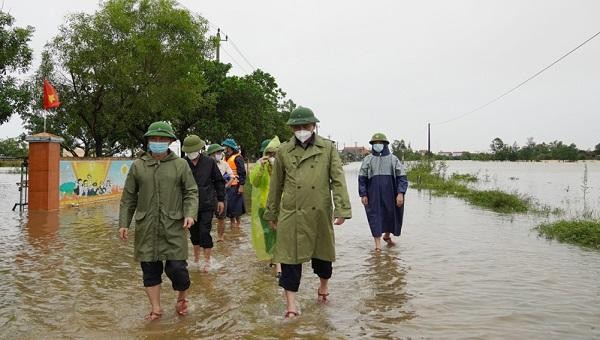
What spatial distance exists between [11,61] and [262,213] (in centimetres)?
1193

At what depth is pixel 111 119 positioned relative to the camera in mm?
23094

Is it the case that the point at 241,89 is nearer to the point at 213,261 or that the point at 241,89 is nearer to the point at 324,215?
the point at 213,261

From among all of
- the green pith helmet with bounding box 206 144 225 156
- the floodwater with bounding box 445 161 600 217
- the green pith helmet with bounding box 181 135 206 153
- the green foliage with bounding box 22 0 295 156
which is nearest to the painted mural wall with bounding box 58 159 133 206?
the green foliage with bounding box 22 0 295 156

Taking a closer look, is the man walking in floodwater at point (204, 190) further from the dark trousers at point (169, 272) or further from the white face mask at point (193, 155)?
the dark trousers at point (169, 272)

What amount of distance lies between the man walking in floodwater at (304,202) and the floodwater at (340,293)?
517mm

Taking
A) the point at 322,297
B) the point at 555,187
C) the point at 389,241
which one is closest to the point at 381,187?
the point at 389,241

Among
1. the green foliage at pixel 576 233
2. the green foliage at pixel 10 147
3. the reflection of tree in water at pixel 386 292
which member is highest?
the green foliage at pixel 10 147

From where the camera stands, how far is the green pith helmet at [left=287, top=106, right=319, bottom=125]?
475 centimetres

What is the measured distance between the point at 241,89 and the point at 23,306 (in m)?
28.8

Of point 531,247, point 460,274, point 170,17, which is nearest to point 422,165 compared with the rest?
point 170,17

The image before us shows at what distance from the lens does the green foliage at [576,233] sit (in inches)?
349

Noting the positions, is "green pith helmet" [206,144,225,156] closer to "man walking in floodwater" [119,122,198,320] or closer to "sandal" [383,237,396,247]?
"sandal" [383,237,396,247]

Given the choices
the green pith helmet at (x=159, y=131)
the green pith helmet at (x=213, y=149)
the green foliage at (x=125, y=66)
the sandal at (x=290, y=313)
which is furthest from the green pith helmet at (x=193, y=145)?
the green foliage at (x=125, y=66)

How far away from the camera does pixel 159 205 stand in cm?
446
